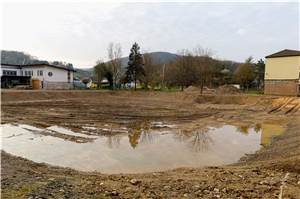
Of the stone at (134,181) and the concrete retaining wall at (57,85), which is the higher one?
the concrete retaining wall at (57,85)

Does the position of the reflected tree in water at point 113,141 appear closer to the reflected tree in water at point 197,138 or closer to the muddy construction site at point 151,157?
the muddy construction site at point 151,157

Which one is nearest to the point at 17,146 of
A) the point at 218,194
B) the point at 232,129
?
the point at 218,194

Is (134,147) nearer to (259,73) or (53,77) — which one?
(53,77)

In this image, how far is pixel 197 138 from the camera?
14820mm

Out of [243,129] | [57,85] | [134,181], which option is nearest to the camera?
[134,181]

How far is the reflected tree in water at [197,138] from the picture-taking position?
13.0 meters

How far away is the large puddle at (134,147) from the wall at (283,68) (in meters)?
20.3

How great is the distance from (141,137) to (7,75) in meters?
39.4

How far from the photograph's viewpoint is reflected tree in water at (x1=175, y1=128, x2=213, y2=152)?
13.0 metres

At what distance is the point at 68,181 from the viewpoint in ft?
20.6

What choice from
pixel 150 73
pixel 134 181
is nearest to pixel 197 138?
pixel 134 181

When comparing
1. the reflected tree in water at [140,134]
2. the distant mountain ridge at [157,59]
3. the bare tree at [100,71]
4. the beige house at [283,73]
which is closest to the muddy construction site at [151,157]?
the reflected tree in water at [140,134]

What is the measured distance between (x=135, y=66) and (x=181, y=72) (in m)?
9.19

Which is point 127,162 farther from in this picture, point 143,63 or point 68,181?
point 143,63
